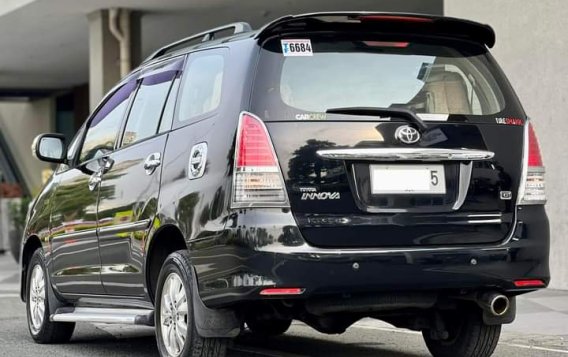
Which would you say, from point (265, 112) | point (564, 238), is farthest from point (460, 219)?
point (564, 238)

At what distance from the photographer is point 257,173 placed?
516 cm

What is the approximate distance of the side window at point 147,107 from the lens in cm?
645

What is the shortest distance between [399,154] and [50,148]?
135 inches

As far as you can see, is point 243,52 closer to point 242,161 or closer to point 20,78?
point 242,161

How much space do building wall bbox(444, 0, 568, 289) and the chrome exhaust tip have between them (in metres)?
5.66

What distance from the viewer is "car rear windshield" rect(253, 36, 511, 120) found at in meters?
5.33

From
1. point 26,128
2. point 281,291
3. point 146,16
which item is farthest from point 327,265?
point 26,128

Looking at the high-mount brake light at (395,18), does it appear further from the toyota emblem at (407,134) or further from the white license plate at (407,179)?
the white license plate at (407,179)

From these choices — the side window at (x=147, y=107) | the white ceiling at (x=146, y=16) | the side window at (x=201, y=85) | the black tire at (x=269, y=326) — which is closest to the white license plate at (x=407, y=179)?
→ the side window at (x=201, y=85)

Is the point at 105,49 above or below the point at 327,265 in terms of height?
above

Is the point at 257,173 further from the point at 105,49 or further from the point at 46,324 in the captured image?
the point at 105,49

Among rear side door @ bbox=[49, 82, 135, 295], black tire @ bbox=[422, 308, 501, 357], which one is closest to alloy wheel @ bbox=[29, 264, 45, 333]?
rear side door @ bbox=[49, 82, 135, 295]

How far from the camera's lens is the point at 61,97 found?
34094 mm

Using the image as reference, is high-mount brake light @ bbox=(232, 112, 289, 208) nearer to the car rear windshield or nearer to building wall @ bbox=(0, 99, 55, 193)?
the car rear windshield
